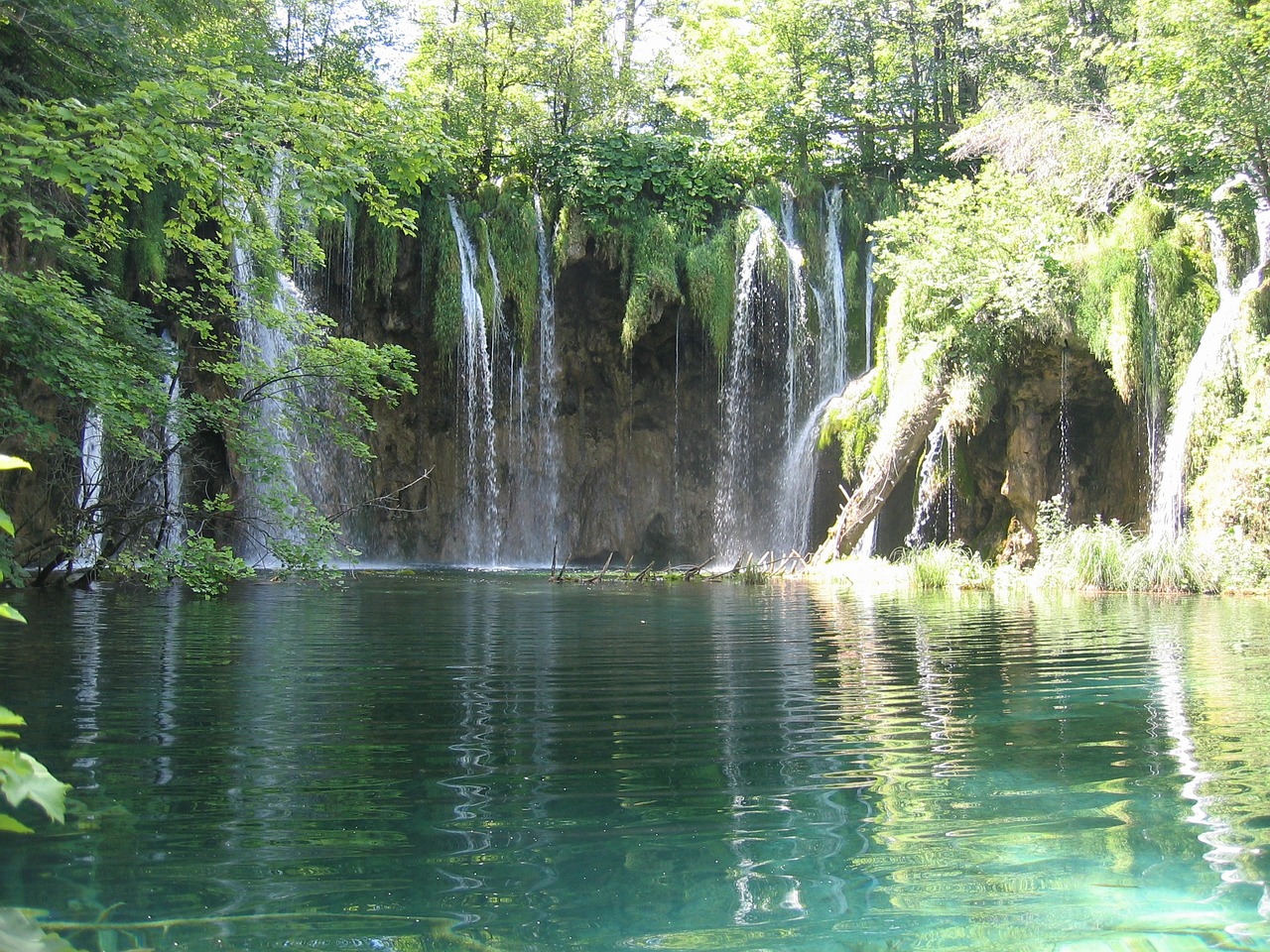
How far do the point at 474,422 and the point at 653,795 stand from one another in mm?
21119

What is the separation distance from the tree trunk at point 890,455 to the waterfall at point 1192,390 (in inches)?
138

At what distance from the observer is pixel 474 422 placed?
24172 millimetres

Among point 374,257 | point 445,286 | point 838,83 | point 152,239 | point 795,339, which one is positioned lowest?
point 795,339

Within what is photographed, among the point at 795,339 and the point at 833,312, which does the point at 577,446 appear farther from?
the point at 833,312

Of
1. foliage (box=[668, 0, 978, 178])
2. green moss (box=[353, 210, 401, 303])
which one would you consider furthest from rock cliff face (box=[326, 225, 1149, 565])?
foliage (box=[668, 0, 978, 178])

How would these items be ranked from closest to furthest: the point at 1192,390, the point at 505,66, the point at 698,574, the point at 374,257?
the point at 1192,390 → the point at 698,574 → the point at 374,257 → the point at 505,66

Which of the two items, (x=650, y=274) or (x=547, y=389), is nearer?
(x=650, y=274)

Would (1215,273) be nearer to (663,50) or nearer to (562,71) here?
(562,71)

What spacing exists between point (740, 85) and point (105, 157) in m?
22.3

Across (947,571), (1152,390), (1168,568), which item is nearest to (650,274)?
(947,571)

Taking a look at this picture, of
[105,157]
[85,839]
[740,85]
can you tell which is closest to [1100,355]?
[740,85]

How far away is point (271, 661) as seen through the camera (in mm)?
6758

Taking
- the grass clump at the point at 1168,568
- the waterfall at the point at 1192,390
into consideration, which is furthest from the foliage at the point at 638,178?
the grass clump at the point at 1168,568

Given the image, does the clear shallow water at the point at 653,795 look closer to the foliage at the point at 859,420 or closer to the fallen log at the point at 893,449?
the fallen log at the point at 893,449
